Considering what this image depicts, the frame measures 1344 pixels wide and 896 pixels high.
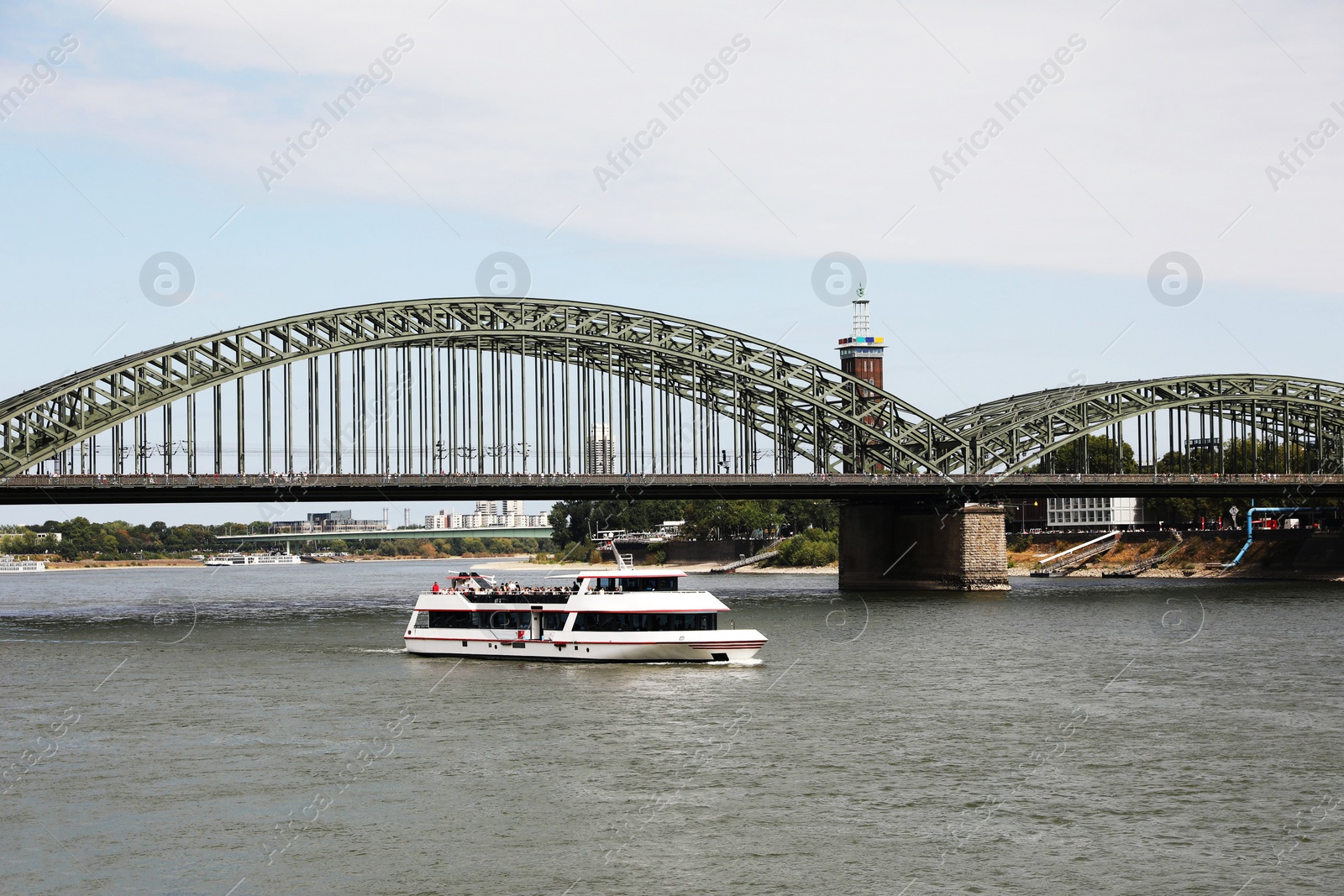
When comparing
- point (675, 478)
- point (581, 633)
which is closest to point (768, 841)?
point (581, 633)

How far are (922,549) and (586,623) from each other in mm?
60934

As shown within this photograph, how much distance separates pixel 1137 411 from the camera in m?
129

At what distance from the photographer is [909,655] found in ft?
214

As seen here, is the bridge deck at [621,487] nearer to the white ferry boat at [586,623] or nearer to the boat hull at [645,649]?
the white ferry boat at [586,623]

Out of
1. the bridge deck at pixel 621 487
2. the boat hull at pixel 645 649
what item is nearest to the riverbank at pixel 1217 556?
the bridge deck at pixel 621 487

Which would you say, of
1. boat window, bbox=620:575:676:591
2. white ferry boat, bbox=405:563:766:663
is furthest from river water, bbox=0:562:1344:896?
boat window, bbox=620:575:676:591

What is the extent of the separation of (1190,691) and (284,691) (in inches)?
1201

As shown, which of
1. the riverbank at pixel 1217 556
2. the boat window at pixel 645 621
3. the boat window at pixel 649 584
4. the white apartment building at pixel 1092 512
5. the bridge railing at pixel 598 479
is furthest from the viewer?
the white apartment building at pixel 1092 512

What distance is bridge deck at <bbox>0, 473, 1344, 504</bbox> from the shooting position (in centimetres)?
9131

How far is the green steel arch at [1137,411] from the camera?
417ft

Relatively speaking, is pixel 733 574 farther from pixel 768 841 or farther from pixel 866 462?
pixel 768 841

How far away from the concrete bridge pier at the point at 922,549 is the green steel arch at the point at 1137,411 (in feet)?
26.0

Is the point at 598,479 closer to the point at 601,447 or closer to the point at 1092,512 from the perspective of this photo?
the point at 601,447

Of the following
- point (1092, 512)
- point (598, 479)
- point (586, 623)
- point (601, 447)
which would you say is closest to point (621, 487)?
point (598, 479)
